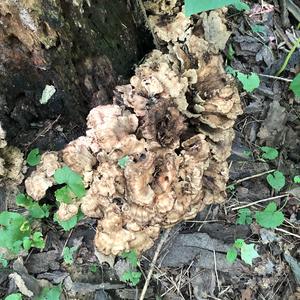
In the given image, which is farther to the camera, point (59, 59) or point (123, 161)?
point (59, 59)

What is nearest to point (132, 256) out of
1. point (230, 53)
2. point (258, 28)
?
point (230, 53)

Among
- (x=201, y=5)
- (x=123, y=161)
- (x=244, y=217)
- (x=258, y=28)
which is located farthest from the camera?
(x=258, y=28)

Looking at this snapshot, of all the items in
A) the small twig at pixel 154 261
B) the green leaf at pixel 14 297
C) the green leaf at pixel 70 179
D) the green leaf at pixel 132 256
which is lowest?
the small twig at pixel 154 261

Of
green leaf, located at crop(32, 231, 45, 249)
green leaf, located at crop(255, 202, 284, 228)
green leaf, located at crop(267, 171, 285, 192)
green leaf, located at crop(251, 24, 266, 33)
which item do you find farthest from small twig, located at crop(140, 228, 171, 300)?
green leaf, located at crop(251, 24, 266, 33)

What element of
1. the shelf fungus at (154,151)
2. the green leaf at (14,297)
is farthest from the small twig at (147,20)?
the green leaf at (14,297)

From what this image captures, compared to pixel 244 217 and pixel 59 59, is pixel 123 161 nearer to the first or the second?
pixel 59 59

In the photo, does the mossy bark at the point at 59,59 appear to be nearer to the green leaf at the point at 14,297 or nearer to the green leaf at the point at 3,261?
the green leaf at the point at 3,261

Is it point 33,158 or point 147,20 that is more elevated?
point 147,20
